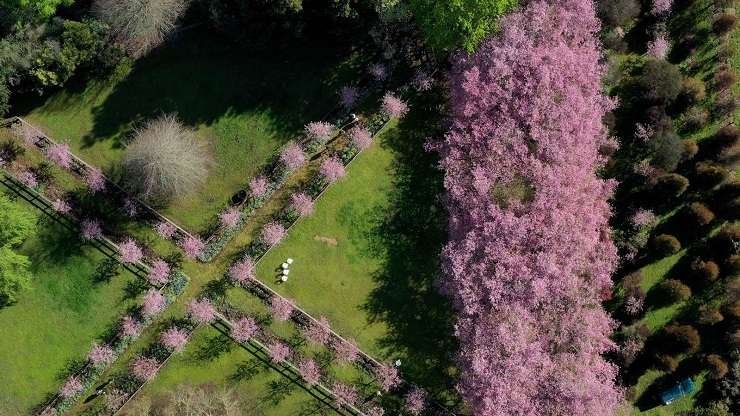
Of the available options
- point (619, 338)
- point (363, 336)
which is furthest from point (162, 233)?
point (619, 338)

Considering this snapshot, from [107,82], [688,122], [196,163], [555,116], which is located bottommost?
[196,163]

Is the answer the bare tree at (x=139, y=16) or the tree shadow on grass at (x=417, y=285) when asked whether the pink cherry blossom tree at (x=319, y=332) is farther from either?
the bare tree at (x=139, y=16)

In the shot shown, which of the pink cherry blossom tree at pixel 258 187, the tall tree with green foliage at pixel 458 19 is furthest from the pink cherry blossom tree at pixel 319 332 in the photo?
the tall tree with green foliage at pixel 458 19

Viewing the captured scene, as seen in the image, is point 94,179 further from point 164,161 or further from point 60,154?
point 164,161

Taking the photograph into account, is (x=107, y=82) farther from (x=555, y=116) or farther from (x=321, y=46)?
(x=555, y=116)

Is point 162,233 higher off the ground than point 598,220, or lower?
lower

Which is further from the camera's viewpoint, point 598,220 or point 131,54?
point 131,54
